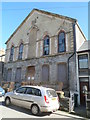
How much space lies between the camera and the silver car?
6559 mm

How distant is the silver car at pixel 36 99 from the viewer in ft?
21.5

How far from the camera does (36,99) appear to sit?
6.83 meters

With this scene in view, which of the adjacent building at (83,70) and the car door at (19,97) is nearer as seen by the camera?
the car door at (19,97)

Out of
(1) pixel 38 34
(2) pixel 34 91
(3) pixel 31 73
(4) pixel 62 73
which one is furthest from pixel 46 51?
(2) pixel 34 91

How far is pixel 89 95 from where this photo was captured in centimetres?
976

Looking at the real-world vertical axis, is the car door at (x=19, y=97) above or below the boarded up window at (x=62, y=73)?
below

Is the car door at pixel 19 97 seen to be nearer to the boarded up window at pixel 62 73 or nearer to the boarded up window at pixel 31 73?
the boarded up window at pixel 62 73

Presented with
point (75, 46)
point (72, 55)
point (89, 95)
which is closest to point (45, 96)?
point (89, 95)

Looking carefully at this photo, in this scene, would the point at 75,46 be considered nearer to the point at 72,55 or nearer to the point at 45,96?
the point at 72,55

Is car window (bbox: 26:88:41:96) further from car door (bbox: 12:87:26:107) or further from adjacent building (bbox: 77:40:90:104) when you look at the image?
adjacent building (bbox: 77:40:90:104)

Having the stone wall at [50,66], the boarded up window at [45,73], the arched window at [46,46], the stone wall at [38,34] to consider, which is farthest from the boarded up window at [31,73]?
the arched window at [46,46]

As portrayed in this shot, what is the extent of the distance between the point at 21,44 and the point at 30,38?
2.15 metres

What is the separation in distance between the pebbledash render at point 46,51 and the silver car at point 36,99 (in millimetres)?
4238

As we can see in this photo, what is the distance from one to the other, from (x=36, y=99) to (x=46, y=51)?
8654 mm
